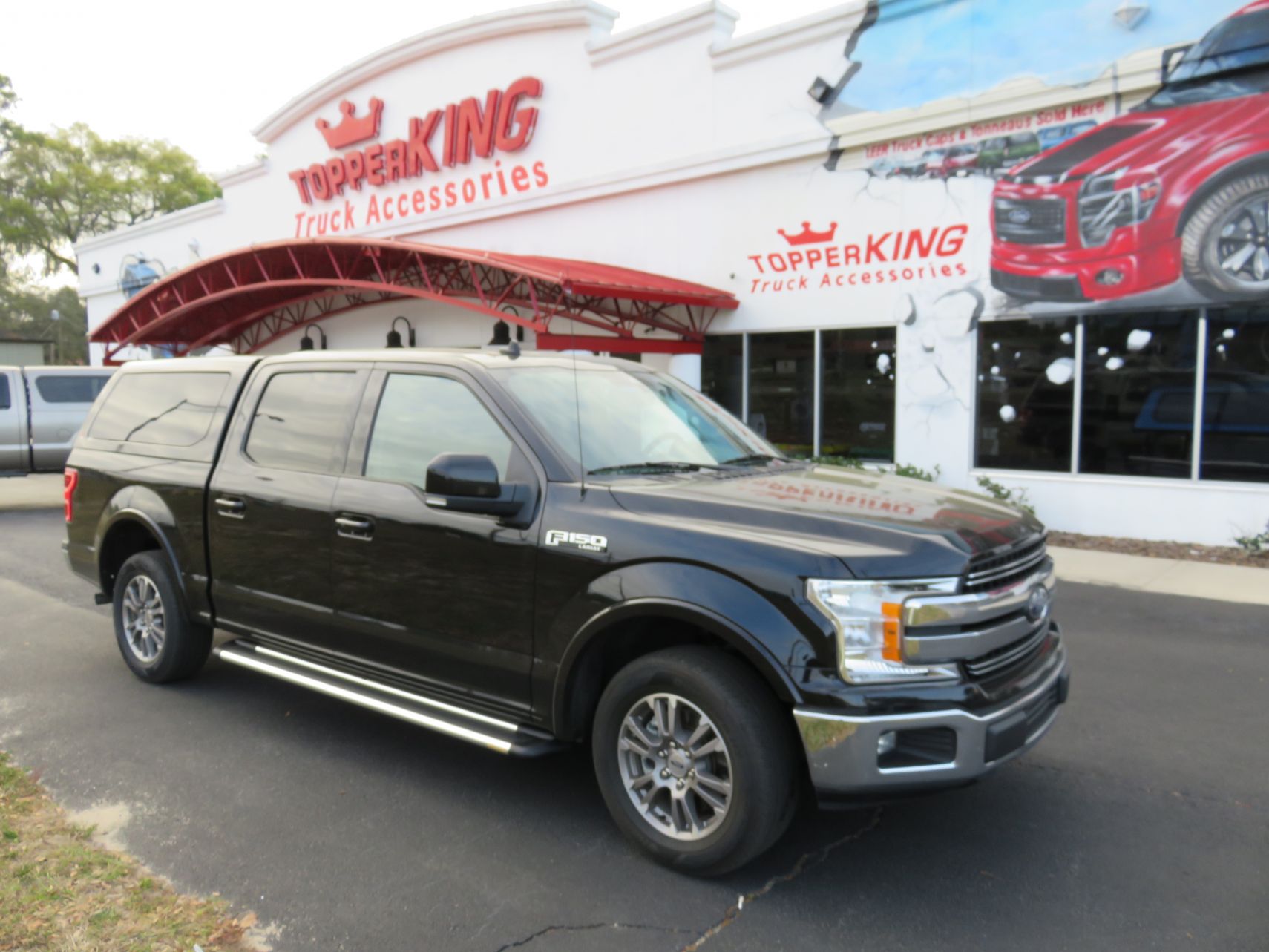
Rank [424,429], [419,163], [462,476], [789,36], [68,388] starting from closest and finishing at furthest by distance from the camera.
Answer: [462,476]
[424,429]
[789,36]
[68,388]
[419,163]

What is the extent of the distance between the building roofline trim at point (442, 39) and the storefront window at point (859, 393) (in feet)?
22.5

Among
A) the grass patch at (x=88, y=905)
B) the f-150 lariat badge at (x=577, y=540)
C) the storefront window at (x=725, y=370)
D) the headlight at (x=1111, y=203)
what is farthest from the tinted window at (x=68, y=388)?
the headlight at (x=1111, y=203)

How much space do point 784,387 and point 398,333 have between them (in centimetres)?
888

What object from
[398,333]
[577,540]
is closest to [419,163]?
[398,333]

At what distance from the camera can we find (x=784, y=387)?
13.8m

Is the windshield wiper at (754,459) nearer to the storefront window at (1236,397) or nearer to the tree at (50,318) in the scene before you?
the storefront window at (1236,397)

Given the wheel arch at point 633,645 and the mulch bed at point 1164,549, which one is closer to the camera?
the wheel arch at point 633,645

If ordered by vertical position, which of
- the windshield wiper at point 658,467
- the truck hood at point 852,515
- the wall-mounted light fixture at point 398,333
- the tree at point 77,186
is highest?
the tree at point 77,186

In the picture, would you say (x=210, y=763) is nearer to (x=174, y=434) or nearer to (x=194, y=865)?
(x=194, y=865)

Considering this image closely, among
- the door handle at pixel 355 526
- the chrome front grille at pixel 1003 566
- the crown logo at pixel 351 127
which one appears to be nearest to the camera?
the chrome front grille at pixel 1003 566

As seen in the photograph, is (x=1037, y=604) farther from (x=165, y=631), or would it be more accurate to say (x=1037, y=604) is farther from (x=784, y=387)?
(x=784, y=387)

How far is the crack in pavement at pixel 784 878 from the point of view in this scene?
3.09 meters

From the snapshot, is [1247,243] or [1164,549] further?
[1164,549]

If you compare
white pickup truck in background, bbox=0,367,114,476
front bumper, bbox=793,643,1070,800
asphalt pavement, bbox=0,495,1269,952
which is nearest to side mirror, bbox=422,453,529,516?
asphalt pavement, bbox=0,495,1269,952
